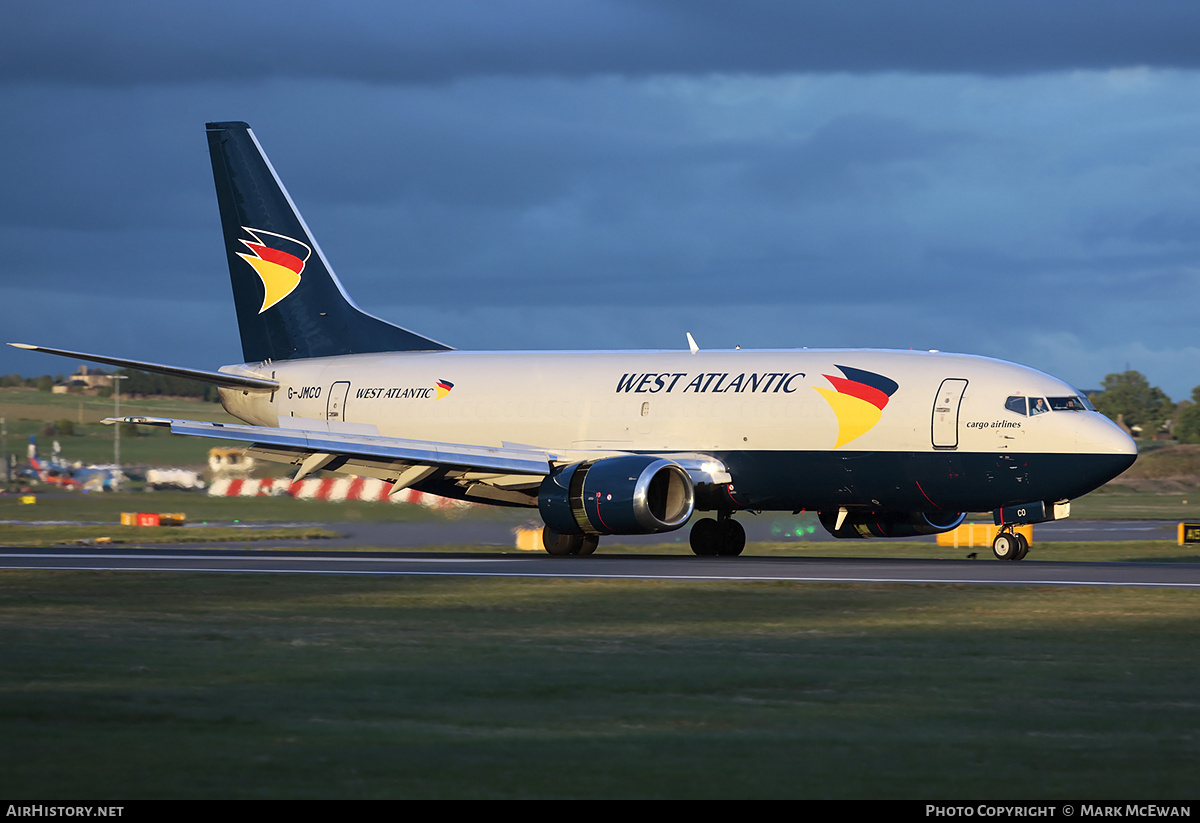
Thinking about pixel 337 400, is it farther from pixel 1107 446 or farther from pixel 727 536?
pixel 1107 446

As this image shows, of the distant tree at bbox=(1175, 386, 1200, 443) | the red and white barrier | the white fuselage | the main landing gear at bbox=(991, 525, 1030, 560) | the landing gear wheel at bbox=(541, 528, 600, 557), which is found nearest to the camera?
the white fuselage

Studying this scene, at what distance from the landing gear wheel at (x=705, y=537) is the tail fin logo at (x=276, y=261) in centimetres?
1422

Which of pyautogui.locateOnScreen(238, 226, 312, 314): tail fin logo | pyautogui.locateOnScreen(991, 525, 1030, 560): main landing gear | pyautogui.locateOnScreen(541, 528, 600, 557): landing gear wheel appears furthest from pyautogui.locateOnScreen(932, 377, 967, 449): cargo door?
pyautogui.locateOnScreen(238, 226, 312, 314): tail fin logo

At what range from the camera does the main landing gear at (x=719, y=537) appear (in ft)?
123

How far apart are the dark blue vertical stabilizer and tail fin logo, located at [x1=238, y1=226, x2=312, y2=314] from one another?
28 millimetres

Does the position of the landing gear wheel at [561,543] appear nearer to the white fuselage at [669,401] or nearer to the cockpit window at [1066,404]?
the white fuselage at [669,401]

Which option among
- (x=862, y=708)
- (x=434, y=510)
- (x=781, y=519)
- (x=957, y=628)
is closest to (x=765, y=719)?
(x=862, y=708)

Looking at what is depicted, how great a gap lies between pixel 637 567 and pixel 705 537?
7538 mm

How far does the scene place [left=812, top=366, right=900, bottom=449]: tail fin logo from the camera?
3322 centimetres

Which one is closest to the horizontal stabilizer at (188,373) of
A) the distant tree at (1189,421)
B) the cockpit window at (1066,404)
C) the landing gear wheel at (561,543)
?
the landing gear wheel at (561,543)

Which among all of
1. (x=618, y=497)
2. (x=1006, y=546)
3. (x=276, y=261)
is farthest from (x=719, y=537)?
(x=276, y=261)

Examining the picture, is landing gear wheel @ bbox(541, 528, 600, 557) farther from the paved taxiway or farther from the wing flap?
the wing flap

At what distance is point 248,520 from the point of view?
44031mm

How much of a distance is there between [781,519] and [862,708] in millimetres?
39579
